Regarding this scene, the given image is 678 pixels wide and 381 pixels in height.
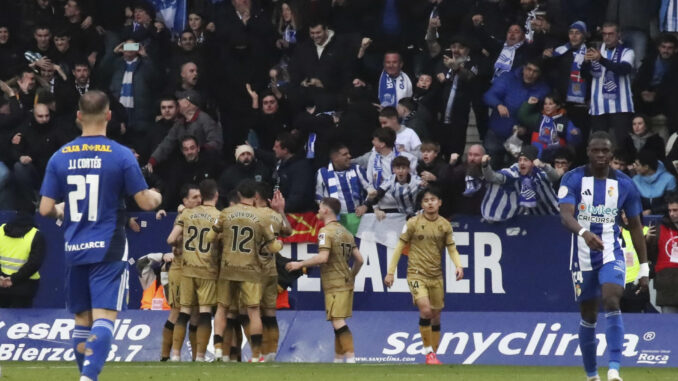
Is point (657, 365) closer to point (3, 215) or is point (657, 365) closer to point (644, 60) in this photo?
point (644, 60)

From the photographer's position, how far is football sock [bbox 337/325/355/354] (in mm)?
17281

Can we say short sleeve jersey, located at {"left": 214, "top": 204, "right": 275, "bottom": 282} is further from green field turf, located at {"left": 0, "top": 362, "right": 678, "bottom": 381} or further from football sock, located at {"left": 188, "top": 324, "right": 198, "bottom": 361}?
green field turf, located at {"left": 0, "top": 362, "right": 678, "bottom": 381}

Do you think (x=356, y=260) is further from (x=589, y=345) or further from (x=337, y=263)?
(x=589, y=345)

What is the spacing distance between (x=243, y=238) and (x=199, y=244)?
643 millimetres

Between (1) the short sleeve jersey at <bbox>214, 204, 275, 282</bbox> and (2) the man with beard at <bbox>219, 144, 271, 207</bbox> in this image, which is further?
(2) the man with beard at <bbox>219, 144, 271, 207</bbox>

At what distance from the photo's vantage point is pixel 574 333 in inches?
711

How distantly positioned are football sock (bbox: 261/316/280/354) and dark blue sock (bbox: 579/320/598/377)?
6046 millimetres

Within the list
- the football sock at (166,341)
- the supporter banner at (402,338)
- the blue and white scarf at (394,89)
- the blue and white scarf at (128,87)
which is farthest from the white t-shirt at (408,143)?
the blue and white scarf at (128,87)

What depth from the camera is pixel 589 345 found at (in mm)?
12180

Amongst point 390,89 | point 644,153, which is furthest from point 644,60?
point 390,89

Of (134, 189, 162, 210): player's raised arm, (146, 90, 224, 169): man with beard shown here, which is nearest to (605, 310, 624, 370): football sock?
(134, 189, 162, 210): player's raised arm

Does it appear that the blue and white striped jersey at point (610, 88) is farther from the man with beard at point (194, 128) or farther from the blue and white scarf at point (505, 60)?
the man with beard at point (194, 128)

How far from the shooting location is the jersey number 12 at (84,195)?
10125 millimetres

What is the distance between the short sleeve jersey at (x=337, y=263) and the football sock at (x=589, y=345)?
5.57 m
